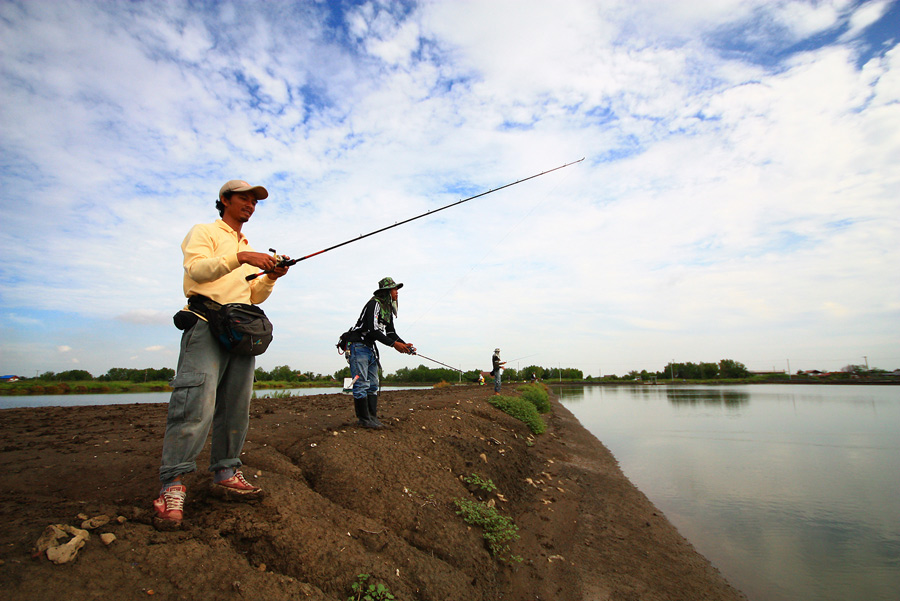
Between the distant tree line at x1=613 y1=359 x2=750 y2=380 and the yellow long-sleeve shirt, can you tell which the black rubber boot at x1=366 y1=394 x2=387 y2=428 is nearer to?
the yellow long-sleeve shirt

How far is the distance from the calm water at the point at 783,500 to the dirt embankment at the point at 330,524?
634mm

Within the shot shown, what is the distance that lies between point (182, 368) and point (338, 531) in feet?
5.03

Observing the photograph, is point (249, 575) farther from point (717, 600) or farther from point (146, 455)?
point (717, 600)

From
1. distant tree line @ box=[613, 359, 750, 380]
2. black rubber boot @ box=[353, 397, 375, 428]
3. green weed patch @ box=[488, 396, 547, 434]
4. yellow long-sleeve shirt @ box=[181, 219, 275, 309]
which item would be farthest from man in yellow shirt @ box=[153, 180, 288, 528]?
distant tree line @ box=[613, 359, 750, 380]

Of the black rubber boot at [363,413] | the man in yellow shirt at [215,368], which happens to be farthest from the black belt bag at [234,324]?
the black rubber boot at [363,413]

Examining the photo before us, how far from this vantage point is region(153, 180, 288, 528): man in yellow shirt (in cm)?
264

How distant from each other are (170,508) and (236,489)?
0.42m

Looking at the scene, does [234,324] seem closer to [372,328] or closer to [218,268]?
[218,268]

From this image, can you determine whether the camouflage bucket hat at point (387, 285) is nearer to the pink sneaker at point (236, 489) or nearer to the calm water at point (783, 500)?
the pink sneaker at point (236, 489)

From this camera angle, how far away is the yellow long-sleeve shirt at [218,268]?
8.74ft

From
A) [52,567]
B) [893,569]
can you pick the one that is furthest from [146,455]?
[893,569]

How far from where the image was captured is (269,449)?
14.9 ft

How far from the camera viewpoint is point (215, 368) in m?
2.81

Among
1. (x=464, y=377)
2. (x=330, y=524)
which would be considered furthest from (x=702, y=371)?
(x=330, y=524)
